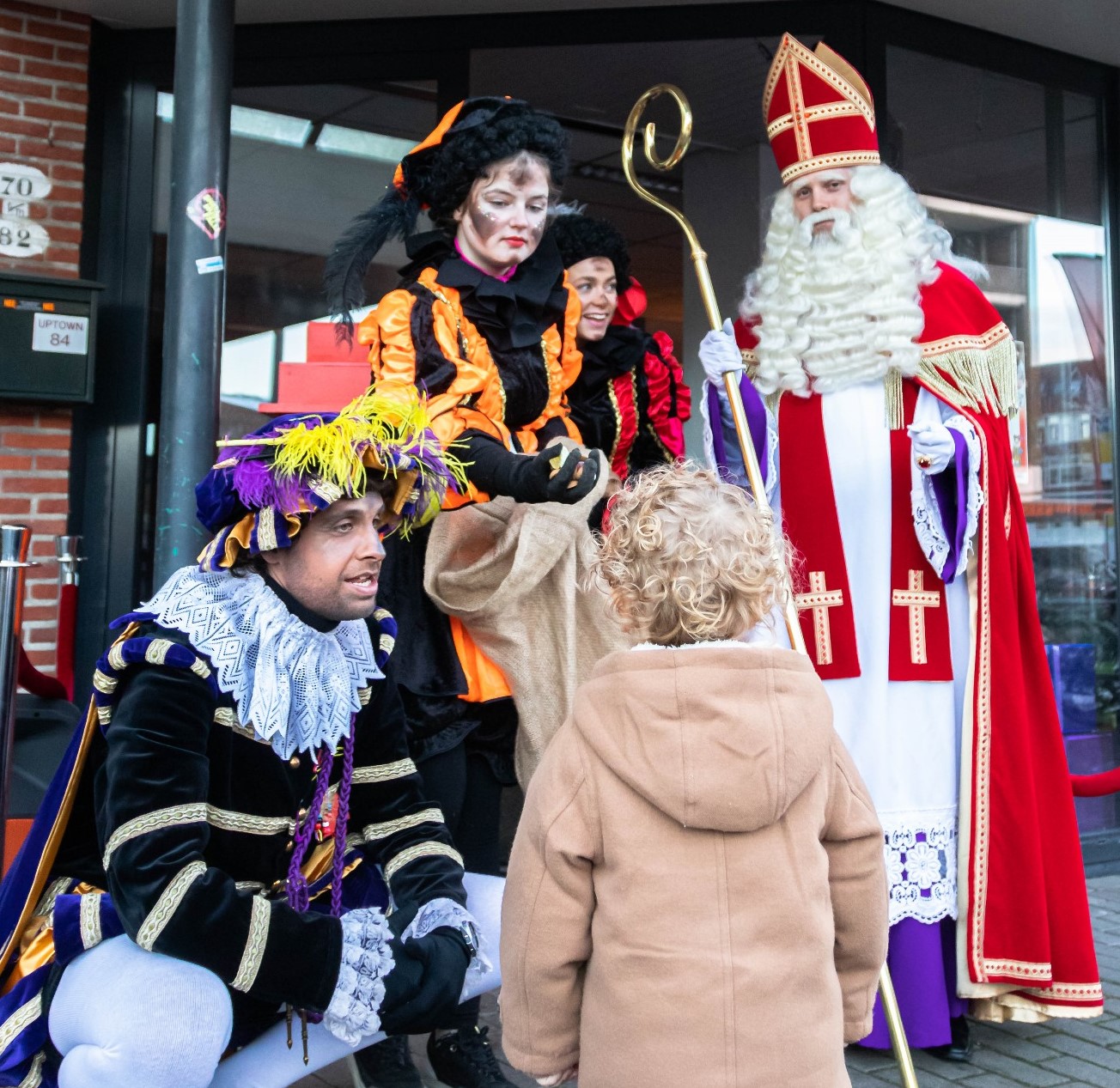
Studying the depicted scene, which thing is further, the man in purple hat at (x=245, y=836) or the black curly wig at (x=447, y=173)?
the black curly wig at (x=447, y=173)

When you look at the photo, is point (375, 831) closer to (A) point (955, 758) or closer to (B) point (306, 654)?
(B) point (306, 654)

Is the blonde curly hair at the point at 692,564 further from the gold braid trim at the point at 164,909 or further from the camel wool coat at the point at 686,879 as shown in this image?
the gold braid trim at the point at 164,909

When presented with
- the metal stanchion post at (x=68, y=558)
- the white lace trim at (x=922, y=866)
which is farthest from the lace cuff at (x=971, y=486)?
the metal stanchion post at (x=68, y=558)

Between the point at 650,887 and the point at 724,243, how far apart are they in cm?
594

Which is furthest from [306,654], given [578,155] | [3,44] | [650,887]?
[578,155]

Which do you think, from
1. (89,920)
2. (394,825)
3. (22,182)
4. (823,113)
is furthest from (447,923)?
(22,182)

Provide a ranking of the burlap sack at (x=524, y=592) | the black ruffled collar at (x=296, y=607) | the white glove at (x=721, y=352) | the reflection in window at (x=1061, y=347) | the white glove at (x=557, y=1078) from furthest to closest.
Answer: the reflection in window at (x=1061, y=347) < the white glove at (x=721, y=352) < the burlap sack at (x=524, y=592) < the black ruffled collar at (x=296, y=607) < the white glove at (x=557, y=1078)

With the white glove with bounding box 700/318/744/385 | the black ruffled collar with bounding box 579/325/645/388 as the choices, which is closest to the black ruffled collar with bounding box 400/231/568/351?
the black ruffled collar with bounding box 579/325/645/388

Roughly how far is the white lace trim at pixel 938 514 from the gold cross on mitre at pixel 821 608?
10.0 inches

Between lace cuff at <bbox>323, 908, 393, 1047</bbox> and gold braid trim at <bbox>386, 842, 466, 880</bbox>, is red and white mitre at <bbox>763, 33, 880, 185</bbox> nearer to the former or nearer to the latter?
gold braid trim at <bbox>386, 842, 466, 880</bbox>

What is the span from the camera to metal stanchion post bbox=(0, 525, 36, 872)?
9.45 ft

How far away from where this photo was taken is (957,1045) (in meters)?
3.20

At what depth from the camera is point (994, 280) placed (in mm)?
5387

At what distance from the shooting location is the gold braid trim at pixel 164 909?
196 cm
